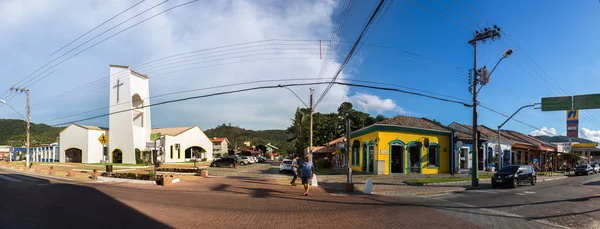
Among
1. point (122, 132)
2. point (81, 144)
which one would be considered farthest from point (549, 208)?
point (81, 144)

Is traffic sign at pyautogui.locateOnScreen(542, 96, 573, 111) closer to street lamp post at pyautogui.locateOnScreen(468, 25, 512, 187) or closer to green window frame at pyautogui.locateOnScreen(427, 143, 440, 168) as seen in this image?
street lamp post at pyautogui.locateOnScreen(468, 25, 512, 187)

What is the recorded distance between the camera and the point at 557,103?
72.9 feet

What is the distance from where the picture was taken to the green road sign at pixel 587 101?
20.3 meters

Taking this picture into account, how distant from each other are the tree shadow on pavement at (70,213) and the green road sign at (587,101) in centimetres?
2410

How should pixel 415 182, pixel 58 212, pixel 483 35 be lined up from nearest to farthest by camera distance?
pixel 58 212
pixel 415 182
pixel 483 35

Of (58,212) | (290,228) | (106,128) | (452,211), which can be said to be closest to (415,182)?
(452,211)

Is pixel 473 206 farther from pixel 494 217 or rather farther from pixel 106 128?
pixel 106 128

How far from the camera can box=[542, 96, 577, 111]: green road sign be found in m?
21.7

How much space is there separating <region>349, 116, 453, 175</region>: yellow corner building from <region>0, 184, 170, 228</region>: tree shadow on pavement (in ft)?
64.0

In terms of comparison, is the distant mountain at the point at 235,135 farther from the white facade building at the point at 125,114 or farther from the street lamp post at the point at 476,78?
the street lamp post at the point at 476,78

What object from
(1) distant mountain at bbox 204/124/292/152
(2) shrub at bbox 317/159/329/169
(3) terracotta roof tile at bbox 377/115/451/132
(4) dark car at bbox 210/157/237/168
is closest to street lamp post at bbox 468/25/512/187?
(3) terracotta roof tile at bbox 377/115/451/132

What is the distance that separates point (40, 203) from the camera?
1114 cm

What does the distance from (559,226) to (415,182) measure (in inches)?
434

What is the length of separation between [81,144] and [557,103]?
5235cm
